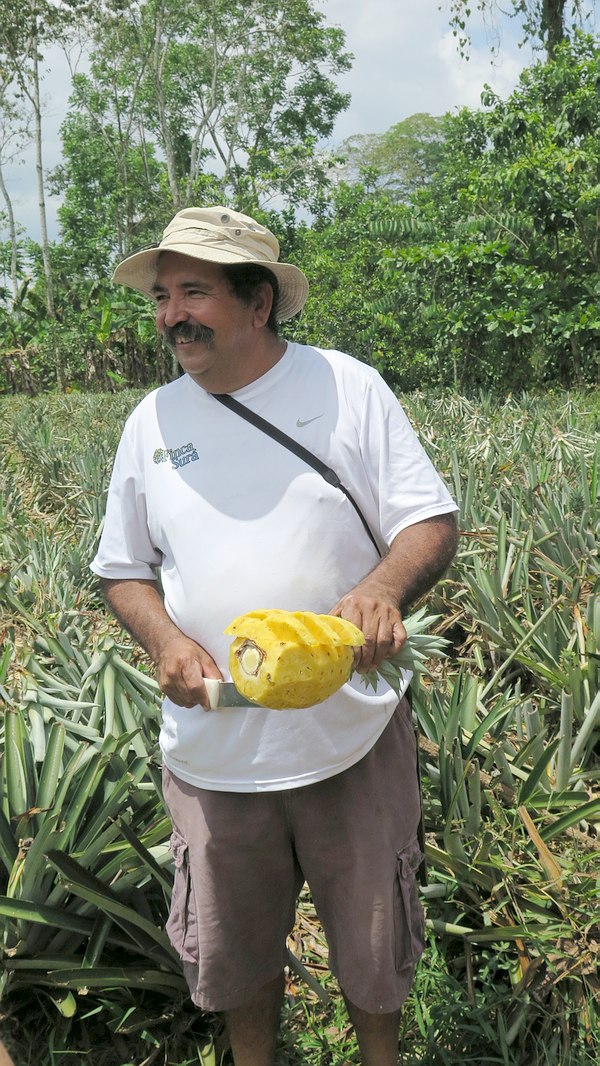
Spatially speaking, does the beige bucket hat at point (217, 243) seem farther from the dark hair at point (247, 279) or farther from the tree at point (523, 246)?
the tree at point (523, 246)

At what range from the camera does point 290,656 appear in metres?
1.56

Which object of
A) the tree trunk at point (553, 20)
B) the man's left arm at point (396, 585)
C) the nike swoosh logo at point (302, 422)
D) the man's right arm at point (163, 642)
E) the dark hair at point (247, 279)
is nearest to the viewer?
the man's left arm at point (396, 585)

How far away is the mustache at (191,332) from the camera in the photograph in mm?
2047

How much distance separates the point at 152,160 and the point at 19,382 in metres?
19.3

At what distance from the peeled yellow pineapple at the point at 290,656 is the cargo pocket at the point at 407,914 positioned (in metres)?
0.63

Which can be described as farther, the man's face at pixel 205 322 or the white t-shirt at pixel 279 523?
the man's face at pixel 205 322

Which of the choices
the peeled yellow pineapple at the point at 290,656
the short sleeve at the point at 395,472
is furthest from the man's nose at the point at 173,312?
the peeled yellow pineapple at the point at 290,656

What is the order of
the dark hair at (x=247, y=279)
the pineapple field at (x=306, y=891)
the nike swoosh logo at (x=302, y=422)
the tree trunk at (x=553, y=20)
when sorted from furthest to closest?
the tree trunk at (x=553, y=20) → the pineapple field at (x=306, y=891) → the dark hair at (x=247, y=279) → the nike swoosh logo at (x=302, y=422)

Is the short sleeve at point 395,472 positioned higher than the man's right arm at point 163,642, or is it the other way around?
the short sleeve at point 395,472

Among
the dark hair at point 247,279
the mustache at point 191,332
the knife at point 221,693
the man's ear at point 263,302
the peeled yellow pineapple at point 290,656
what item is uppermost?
the dark hair at point 247,279

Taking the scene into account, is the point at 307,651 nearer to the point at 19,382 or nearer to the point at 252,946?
the point at 252,946

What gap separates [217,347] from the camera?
2055 millimetres

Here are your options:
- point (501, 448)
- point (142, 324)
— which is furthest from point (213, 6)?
point (501, 448)

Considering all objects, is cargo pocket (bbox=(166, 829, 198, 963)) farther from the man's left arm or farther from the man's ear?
the man's ear
